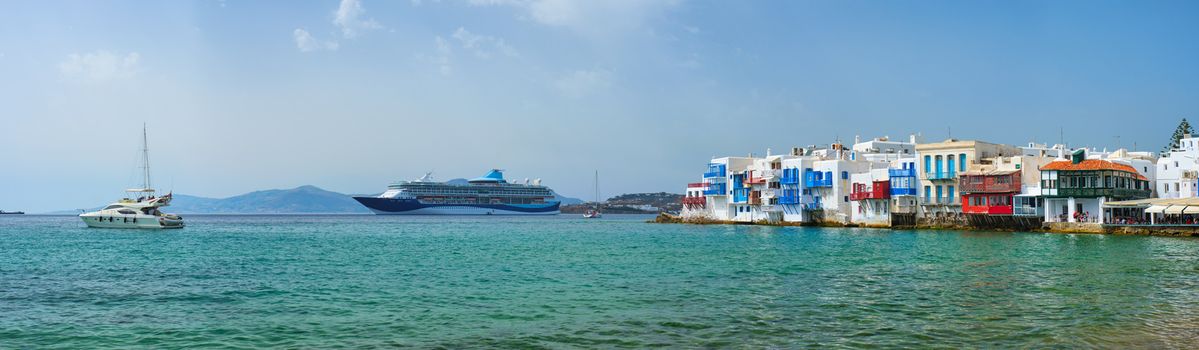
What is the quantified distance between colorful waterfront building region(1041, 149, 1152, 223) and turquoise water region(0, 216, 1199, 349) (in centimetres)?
2009

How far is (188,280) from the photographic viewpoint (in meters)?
26.4

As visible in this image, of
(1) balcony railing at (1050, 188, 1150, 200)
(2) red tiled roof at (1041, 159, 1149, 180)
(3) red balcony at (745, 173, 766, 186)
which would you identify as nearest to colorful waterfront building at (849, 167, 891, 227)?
(3) red balcony at (745, 173, 766, 186)

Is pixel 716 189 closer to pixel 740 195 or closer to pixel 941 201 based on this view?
pixel 740 195

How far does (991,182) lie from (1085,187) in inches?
267

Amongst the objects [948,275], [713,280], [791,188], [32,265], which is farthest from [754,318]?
[791,188]

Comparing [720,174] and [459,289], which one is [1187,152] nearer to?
[720,174]

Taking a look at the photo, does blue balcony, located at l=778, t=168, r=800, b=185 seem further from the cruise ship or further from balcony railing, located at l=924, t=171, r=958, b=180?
the cruise ship

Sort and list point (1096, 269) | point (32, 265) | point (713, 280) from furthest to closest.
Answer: point (32, 265), point (1096, 269), point (713, 280)

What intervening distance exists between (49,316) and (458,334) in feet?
31.3

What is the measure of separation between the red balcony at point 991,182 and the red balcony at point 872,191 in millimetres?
6645

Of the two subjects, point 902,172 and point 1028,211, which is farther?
point 902,172

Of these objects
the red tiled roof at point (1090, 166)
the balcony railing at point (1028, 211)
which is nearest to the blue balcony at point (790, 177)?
the balcony railing at point (1028, 211)

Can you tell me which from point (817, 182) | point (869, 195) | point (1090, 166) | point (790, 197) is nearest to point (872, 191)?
point (869, 195)

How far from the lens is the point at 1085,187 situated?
5694cm
